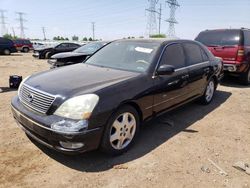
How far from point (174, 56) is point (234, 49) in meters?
4.18

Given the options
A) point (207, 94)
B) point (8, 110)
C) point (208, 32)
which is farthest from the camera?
point (208, 32)

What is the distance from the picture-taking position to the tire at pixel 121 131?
3180mm

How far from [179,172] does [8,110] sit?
3.76 m

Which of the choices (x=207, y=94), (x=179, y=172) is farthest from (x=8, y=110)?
(x=207, y=94)

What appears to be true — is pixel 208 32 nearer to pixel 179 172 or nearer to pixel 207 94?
pixel 207 94

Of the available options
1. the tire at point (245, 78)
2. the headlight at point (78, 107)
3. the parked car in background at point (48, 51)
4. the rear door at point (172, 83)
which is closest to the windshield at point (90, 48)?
the tire at point (245, 78)

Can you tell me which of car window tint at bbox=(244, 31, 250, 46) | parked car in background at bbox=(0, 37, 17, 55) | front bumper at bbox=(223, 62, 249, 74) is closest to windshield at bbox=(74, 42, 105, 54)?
front bumper at bbox=(223, 62, 249, 74)

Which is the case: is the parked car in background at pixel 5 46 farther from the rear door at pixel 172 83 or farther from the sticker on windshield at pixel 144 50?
the rear door at pixel 172 83

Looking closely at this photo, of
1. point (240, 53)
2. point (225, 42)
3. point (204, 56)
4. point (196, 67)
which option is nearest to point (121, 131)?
point (196, 67)

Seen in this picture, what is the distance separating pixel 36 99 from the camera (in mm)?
3191

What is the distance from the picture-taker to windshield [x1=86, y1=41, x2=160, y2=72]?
3.97m

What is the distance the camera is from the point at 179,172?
10.3 feet

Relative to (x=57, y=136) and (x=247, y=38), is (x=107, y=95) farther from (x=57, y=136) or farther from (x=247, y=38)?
(x=247, y=38)

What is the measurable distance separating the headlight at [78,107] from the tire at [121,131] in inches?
13.9
